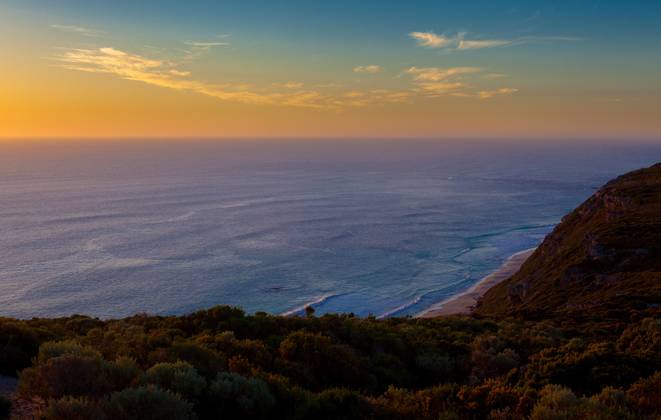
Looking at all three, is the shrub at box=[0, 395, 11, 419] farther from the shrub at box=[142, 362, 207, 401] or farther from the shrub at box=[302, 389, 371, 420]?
the shrub at box=[302, 389, 371, 420]

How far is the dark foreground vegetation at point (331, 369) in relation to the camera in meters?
7.17

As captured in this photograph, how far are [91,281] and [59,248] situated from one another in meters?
17.2

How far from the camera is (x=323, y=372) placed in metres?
11.1

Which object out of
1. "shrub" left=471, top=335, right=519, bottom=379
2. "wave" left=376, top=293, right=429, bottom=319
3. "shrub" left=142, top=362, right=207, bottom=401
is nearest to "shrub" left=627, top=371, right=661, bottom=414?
"shrub" left=471, top=335, right=519, bottom=379

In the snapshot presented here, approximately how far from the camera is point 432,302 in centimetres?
4803

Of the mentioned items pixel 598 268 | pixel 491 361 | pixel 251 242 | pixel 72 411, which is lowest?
pixel 251 242

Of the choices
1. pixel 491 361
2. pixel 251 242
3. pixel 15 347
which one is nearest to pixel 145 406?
pixel 15 347

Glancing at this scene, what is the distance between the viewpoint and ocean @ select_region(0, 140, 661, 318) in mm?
48531

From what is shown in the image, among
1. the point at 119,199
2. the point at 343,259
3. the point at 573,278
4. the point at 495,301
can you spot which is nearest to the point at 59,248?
the point at 343,259

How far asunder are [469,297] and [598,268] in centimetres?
1537

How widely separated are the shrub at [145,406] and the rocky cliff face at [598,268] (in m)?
21.5

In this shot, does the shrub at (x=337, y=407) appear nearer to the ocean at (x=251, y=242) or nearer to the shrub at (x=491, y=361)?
the shrub at (x=491, y=361)

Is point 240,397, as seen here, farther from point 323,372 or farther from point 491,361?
point 491,361

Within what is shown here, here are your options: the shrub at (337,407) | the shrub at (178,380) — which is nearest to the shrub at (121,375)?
the shrub at (178,380)
